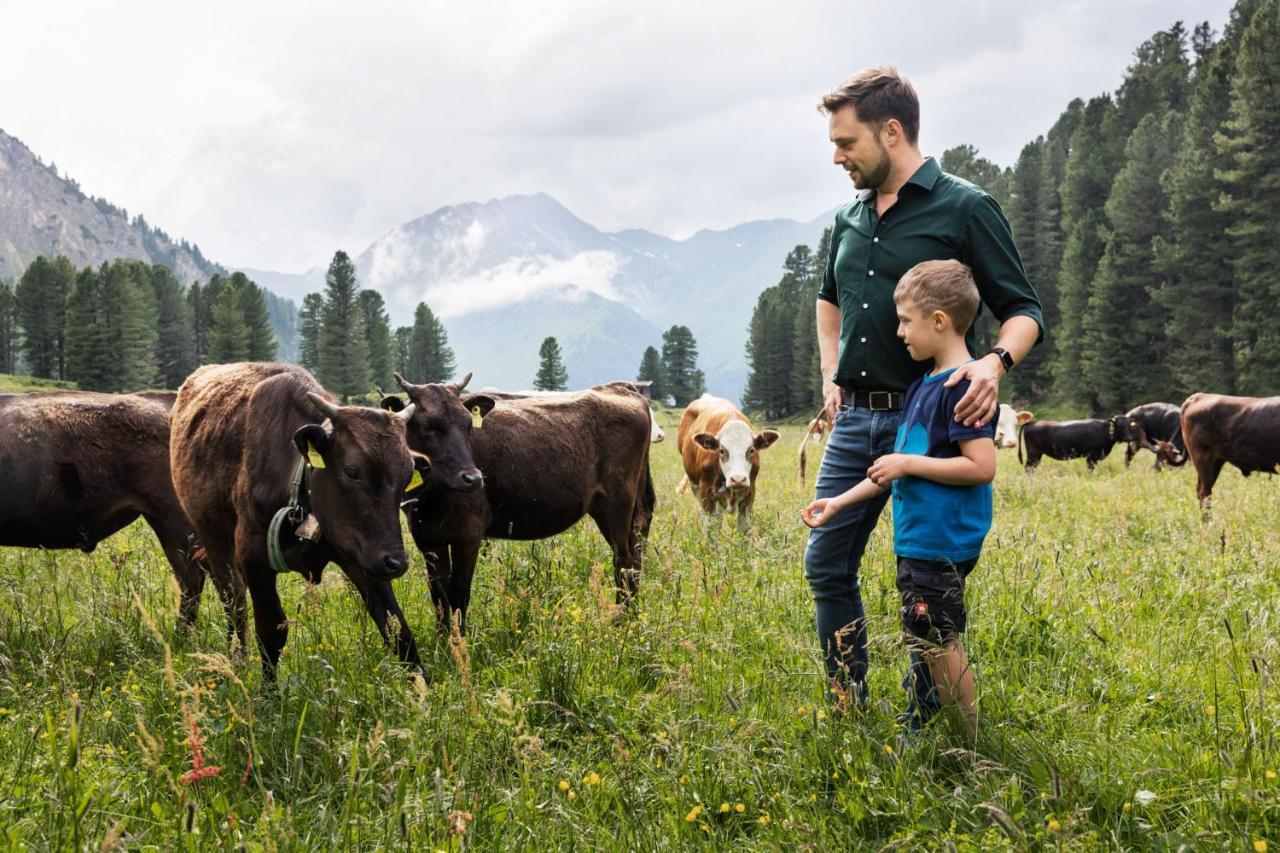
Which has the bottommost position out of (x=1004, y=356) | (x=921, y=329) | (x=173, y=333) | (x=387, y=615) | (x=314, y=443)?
(x=387, y=615)

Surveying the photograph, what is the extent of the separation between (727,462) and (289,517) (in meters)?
6.24

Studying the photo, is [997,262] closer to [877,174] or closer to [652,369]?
[877,174]

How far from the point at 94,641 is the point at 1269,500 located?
45.2 feet

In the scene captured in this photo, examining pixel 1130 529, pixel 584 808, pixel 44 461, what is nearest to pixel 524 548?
pixel 44 461

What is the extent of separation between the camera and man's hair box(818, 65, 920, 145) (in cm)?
357

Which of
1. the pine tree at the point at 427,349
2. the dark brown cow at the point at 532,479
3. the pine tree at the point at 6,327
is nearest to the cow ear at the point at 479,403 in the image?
the dark brown cow at the point at 532,479

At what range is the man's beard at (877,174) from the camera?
3.67 m

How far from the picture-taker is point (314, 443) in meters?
4.52

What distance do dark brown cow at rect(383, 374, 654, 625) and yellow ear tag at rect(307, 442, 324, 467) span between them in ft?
3.00

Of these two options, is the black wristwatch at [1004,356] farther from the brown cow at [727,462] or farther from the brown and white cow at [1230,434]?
the brown and white cow at [1230,434]

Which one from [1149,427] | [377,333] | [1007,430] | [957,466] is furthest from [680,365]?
[957,466]

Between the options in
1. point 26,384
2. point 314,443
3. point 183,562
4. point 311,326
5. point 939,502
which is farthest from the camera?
point 311,326

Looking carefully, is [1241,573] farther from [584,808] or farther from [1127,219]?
[1127,219]

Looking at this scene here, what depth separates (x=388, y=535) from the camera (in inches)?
176
